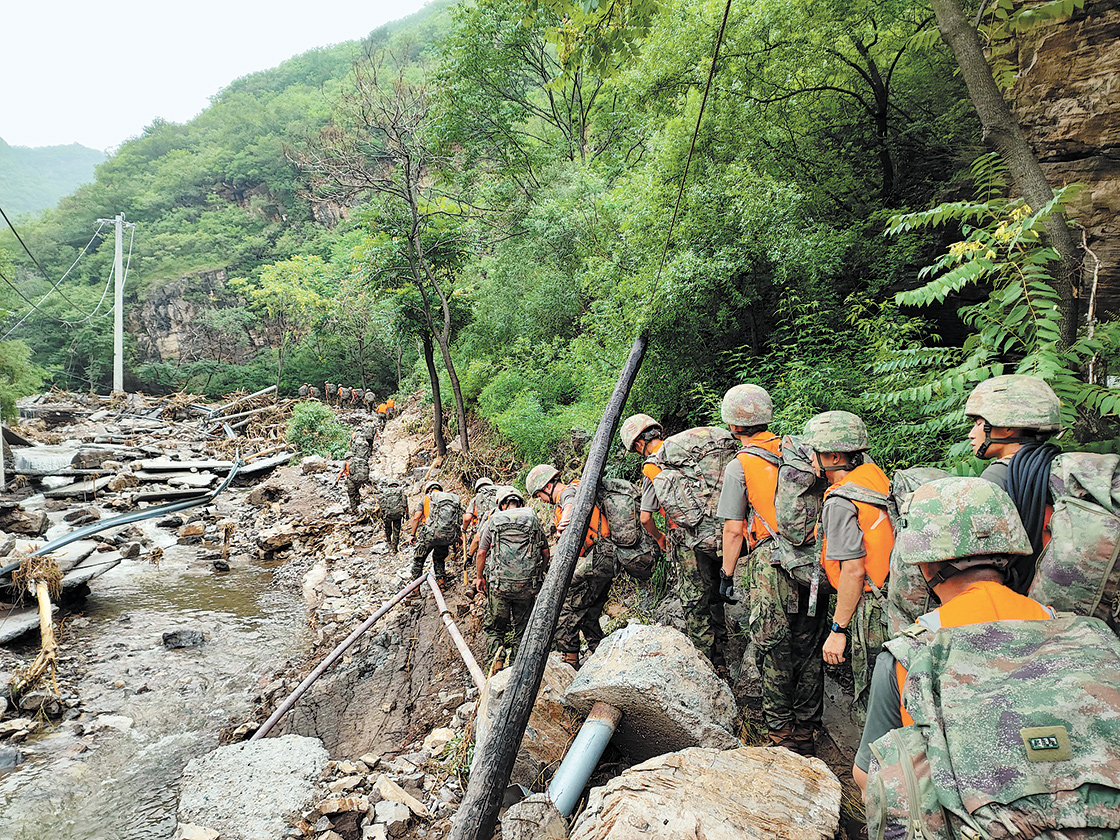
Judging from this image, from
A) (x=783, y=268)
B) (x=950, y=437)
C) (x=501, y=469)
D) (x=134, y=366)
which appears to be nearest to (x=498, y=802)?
(x=950, y=437)

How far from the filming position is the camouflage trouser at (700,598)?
4414 mm

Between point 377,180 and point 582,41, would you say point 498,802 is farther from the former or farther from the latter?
point 377,180

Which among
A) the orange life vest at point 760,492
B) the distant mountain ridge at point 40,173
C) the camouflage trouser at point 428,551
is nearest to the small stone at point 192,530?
the camouflage trouser at point 428,551

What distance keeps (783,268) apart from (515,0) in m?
11.0

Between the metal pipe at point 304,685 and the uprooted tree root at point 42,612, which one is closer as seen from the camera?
the metal pipe at point 304,685

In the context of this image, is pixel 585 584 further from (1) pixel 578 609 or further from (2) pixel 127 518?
(2) pixel 127 518

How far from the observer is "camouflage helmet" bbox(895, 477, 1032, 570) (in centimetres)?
150

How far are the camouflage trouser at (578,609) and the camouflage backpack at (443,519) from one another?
3234 mm

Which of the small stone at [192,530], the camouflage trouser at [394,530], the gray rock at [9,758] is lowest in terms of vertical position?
the small stone at [192,530]

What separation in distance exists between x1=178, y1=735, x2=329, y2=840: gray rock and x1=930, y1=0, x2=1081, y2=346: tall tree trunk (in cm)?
629

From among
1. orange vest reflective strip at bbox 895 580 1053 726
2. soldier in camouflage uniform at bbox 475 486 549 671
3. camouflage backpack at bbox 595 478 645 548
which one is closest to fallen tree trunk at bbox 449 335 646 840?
camouflage backpack at bbox 595 478 645 548

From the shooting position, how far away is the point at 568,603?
4961 millimetres

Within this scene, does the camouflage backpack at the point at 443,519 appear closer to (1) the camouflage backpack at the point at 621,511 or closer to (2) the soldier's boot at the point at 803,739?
(1) the camouflage backpack at the point at 621,511

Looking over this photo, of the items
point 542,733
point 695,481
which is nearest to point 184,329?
point 695,481
